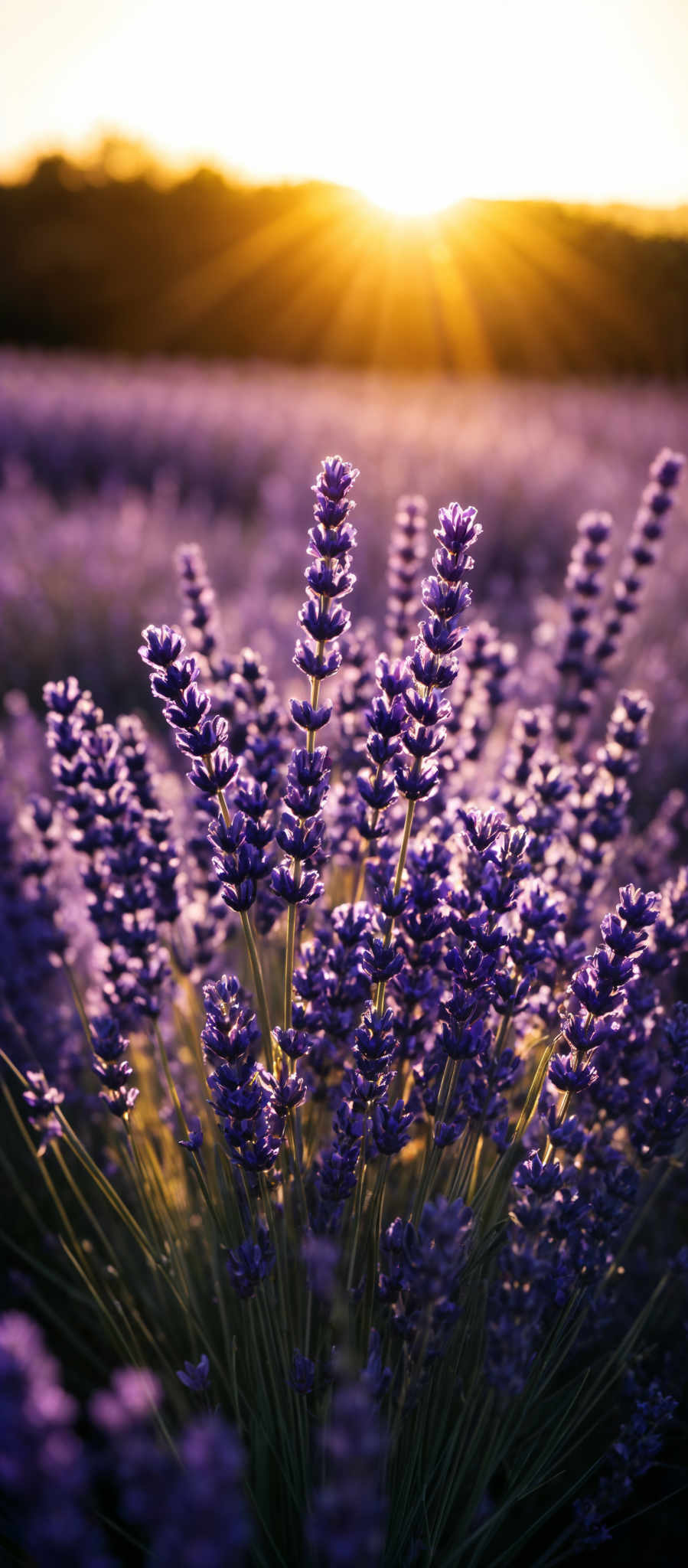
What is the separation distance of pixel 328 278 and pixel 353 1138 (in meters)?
29.5

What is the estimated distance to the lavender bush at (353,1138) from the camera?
1.09 meters

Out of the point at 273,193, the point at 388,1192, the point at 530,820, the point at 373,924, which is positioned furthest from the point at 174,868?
the point at 273,193

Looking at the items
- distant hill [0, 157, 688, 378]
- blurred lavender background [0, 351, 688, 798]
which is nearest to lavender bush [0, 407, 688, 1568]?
blurred lavender background [0, 351, 688, 798]

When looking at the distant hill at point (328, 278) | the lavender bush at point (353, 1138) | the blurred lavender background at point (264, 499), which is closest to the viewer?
the lavender bush at point (353, 1138)

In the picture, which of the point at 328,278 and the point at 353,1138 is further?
the point at 328,278

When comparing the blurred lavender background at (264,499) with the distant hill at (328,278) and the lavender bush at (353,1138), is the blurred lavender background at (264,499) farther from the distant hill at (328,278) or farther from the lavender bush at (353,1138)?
the distant hill at (328,278)

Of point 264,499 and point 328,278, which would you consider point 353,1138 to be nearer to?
point 264,499

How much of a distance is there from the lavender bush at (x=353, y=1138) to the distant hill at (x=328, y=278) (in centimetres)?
2306

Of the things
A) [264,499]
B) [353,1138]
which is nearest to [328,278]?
[264,499]

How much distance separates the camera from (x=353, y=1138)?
1.27m

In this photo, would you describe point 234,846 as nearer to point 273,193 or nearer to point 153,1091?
point 153,1091

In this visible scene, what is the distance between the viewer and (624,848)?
9.71 feet

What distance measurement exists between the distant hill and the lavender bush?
23.1m

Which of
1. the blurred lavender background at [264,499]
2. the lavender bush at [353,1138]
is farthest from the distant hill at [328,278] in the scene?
the lavender bush at [353,1138]
